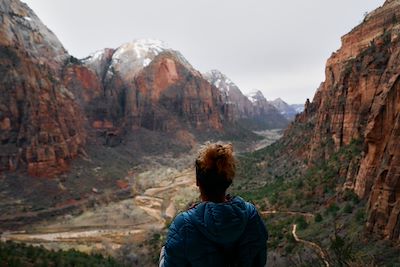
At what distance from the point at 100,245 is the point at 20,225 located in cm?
1174

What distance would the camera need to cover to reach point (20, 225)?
41.2 meters

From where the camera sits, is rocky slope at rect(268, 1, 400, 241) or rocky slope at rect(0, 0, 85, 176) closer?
rocky slope at rect(268, 1, 400, 241)

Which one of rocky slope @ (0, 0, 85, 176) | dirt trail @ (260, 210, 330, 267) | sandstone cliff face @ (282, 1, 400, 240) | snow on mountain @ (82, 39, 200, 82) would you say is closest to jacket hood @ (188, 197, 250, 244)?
dirt trail @ (260, 210, 330, 267)

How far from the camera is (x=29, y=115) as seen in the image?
173 ft

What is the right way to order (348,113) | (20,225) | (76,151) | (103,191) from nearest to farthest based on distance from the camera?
(348,113) < (20,225) < (103,191) < (76,151)

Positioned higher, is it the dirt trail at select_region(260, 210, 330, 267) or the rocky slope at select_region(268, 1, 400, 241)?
the rocky slope at select_region(268, 1, 400, 241)

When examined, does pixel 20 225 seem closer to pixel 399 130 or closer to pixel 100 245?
pixel 100 245

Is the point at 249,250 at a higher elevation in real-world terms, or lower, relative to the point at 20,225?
higher

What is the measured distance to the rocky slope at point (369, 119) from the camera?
Result: 14547 mm

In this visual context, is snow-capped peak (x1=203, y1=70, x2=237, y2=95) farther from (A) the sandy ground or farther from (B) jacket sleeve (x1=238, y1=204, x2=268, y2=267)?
(B) jacket sleeve (x1=238, y1=204, x2=268, y2=267)

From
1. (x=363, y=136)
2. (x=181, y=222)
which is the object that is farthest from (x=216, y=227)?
(x=363, y=136)

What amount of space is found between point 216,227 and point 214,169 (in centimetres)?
40

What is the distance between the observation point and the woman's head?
2.96 metres

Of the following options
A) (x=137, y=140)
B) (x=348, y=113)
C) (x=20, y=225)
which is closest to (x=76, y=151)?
(x=20, y=225)
